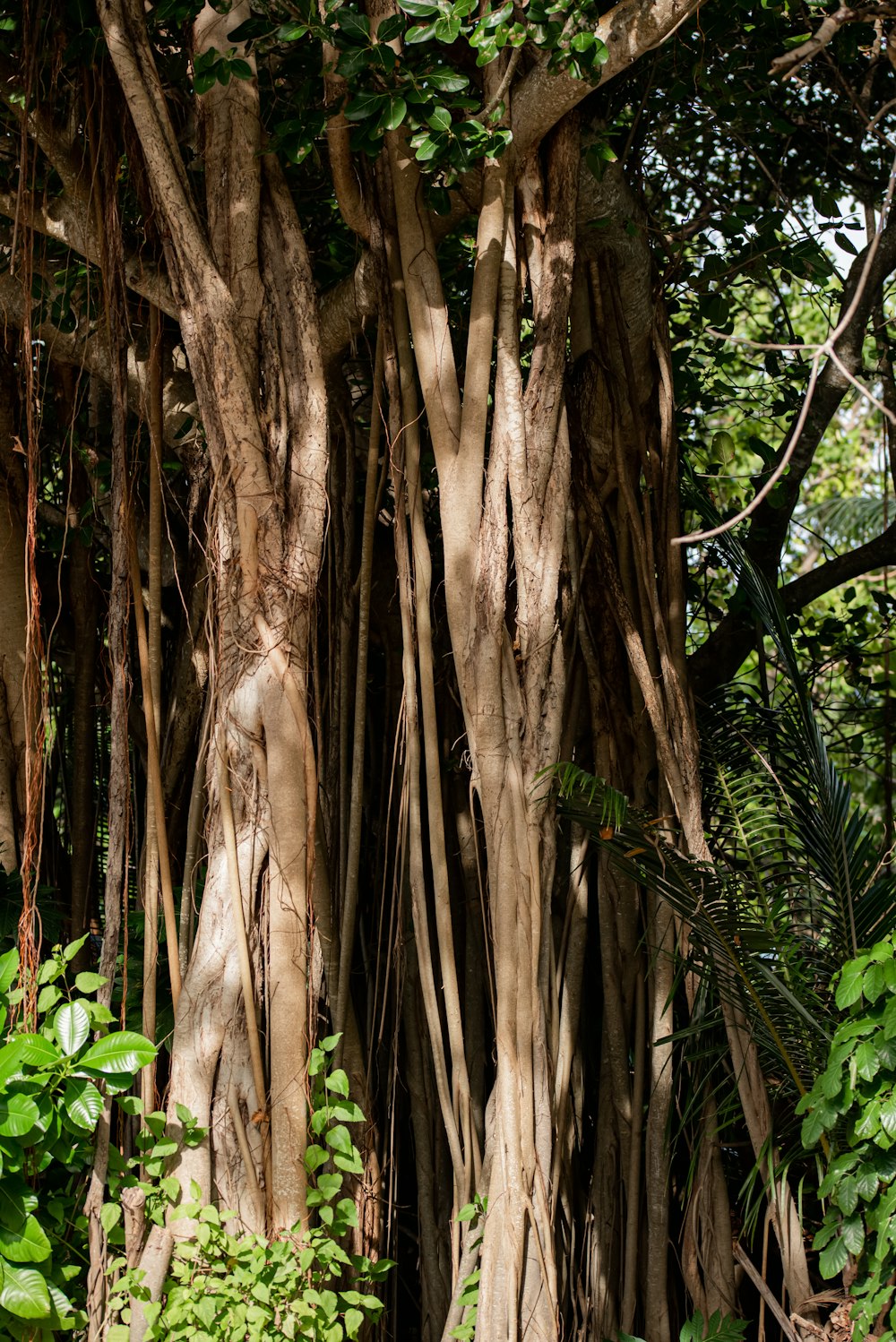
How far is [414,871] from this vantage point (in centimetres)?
221

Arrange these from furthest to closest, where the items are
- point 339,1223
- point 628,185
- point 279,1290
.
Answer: point 628,185 < point 339,1223 < point 279,1290

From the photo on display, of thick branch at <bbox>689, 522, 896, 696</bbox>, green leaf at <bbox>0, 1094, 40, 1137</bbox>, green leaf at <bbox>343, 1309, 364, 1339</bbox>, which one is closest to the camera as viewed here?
green leaf at <bbox>0, 1094, 40, 1137</bbox>

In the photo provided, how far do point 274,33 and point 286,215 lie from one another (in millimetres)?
312

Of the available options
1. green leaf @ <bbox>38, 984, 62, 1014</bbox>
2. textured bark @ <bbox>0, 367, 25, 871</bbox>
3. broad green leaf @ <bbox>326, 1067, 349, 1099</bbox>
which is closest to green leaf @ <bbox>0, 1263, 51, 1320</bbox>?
green leaf @ <bbox>38, 984, 62, 1014</bbox>

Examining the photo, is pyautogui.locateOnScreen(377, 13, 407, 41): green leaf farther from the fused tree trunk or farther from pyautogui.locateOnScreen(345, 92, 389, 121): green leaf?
the fused tree trunk

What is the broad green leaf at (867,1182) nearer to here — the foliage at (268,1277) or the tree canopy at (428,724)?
the tree canopy at (428,724)

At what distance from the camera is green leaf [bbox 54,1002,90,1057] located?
1.91 metres

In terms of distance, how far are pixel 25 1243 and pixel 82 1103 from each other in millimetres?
216

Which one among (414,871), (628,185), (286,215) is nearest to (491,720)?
(414,871)

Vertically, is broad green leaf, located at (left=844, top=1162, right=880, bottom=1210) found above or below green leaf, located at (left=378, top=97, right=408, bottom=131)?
below

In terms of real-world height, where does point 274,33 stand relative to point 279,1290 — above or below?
above

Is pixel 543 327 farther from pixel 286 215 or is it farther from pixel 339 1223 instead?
pixel 339 1223

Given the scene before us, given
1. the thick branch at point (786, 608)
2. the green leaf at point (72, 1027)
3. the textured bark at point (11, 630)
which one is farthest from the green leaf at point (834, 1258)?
the textured bark at point (11, 630)

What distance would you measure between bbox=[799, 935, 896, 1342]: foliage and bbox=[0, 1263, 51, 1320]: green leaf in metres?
1.22
